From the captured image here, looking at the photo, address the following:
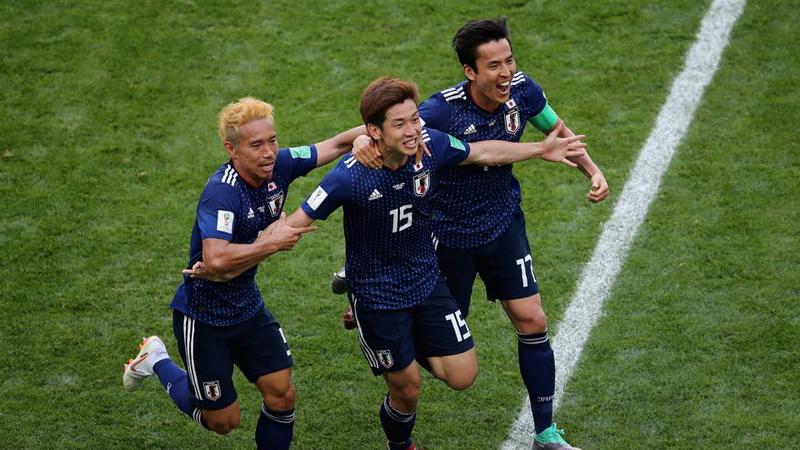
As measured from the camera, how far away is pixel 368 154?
20.7 feet

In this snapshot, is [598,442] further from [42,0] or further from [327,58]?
[42,0]

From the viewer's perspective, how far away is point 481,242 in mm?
7070

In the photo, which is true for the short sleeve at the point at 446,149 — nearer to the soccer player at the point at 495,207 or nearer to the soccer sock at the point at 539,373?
the soccer player at the point at 495,207

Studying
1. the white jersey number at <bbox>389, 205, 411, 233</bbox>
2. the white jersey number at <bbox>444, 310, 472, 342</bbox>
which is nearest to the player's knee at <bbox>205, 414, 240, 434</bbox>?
the white jersey number at <bbox>444, 310, 472, 342</bbox>

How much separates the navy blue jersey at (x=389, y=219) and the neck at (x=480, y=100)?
1.28ft

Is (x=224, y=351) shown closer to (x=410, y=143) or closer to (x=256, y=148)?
(x=256, y=148)

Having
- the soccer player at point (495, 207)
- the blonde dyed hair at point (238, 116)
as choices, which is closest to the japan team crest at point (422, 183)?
the soccer player at point (495, 207)

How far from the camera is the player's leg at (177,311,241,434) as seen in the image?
6559mm

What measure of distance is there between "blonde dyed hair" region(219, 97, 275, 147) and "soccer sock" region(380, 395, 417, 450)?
177cm

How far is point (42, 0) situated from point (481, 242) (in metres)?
6.67

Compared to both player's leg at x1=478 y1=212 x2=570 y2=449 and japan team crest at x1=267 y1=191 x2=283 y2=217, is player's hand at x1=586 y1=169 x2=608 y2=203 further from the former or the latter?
japan team crest at x1=267 y1=191 x2=283 y2=217

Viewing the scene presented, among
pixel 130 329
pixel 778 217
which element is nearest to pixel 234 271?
pixel 130 329

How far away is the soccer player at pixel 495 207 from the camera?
692cm

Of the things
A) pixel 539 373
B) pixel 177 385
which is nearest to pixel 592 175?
pixel 539 373
